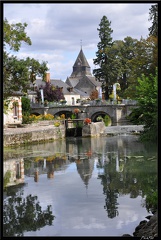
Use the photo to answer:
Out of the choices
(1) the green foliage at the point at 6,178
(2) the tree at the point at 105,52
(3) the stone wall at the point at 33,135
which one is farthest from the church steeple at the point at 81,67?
(1) the green foliage at the point at 6,178

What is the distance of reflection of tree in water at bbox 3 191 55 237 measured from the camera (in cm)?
637

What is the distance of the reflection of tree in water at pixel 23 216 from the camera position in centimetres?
637

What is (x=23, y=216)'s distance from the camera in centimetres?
720

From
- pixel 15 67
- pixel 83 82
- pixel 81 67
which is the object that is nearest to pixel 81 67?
pixel 81 67

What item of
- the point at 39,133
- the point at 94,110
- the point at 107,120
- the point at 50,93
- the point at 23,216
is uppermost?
the point at 50,93

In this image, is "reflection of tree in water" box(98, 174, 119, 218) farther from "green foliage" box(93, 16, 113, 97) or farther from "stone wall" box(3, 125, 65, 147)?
"green foliage" box(93, 16, 113, 97)

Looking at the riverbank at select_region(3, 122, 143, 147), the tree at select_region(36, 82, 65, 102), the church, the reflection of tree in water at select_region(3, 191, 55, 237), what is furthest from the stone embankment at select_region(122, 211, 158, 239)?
the church

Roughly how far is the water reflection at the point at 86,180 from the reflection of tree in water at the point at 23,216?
151 millimetres

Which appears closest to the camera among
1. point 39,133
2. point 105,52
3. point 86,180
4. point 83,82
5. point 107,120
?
point 86,180

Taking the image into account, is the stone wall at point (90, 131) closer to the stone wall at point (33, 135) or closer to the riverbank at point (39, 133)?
the riverbank at point (39, 133)

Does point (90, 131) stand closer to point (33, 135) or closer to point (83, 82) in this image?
point (33, 135)

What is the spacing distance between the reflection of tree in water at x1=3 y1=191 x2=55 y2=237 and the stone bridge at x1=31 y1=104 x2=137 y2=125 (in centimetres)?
3242

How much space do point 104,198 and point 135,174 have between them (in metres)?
3.25

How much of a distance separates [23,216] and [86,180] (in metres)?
4.67
